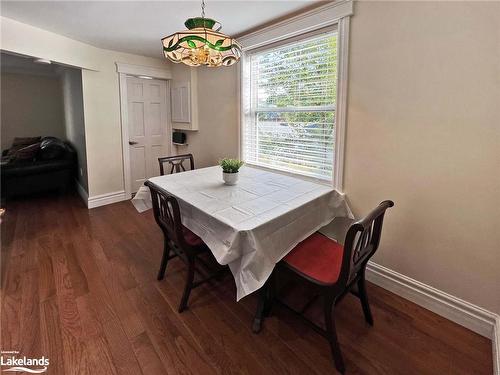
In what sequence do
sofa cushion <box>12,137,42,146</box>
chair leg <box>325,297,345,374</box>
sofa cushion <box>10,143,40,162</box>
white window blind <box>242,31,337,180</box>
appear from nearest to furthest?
chair leg <box>325,297,345,374</box>
white window blind <box>242,31,337,180</box>
sofa cushion <box>10,143,40,162</box>
sofa cushion <box>12,137,42,146</box>

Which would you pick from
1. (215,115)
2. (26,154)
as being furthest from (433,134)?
(26,154)

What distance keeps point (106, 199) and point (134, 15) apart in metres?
2.64

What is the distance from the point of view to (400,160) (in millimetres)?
1931

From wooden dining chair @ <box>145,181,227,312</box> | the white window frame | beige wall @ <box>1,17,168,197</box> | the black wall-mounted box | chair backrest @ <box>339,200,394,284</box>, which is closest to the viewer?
chair backrest @ <box>339,200,394,284</box>

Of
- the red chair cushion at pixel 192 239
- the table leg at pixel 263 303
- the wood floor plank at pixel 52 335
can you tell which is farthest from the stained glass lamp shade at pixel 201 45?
the wood floor plank at pixel 52 335

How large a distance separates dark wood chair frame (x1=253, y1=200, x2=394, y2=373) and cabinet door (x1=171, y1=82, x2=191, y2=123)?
3101mm

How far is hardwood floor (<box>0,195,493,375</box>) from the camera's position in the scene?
1.48 meters

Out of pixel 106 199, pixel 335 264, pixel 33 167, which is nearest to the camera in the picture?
pixel 335 264

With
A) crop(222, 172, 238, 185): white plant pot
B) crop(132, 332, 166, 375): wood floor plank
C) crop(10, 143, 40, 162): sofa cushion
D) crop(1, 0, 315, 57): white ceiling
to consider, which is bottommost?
crop(132, 332, 166, 375): wood floor plank

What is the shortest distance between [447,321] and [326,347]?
0.91 meters

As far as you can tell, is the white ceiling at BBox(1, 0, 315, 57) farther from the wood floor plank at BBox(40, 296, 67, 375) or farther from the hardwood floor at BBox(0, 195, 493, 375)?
the wood floor plank at BBox(40, 296, 67, 375)

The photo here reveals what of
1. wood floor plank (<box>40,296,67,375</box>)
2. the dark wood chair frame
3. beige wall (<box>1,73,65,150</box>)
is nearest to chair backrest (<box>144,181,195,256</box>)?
the dark wood chair frame

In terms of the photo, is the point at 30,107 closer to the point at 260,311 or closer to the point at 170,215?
the point at 170,215

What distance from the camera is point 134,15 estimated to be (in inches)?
98.6
